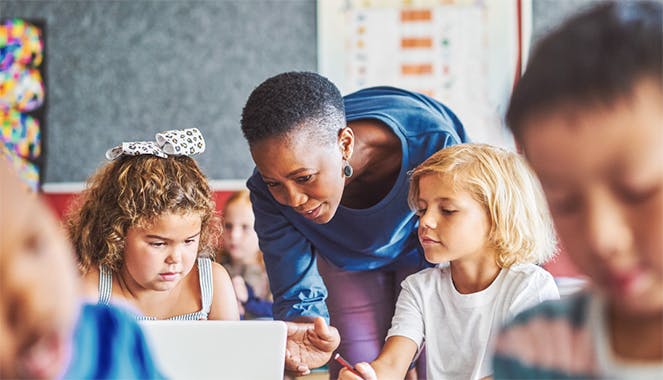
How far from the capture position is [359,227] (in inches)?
69.4

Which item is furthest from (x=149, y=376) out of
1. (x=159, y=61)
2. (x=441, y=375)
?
(x=159, y=61)

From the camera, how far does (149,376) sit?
664mm

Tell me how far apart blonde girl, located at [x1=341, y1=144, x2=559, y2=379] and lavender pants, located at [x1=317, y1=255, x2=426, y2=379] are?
0.29 meters

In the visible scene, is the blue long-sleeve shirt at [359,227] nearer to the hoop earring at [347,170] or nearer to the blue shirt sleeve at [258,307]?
the hoop earring at [347,170]

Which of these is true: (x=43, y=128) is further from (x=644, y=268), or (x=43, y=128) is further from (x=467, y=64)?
(x=644, y=268)

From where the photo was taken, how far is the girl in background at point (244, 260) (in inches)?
116

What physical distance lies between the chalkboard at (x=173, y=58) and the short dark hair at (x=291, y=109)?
2.39 m

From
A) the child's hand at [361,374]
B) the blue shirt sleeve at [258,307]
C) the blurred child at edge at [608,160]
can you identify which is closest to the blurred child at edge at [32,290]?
the blurred child at edge at [608,160]

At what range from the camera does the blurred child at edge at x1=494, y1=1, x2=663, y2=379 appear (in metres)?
0.49

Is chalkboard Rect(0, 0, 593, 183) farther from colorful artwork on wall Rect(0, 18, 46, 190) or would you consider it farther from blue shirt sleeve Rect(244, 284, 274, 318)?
blue shirt sleeve Rect(244, 284, 274, 318)

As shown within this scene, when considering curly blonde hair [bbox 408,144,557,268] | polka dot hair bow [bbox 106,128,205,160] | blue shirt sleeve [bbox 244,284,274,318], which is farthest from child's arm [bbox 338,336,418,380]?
blue shirt sleeve [bbox 244,284,274,318]

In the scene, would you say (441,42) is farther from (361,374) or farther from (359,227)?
(361,374)

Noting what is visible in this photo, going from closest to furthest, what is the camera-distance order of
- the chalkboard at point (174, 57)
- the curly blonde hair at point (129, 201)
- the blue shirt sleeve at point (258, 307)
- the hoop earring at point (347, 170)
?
1. the hoop earring at point (347, 170)
2. the curly blonde hair at point (129, 201)
3. the blue shirt sleeve at point (258, 307)
4. the chalkboard at point (174, 57)

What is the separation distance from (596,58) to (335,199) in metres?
1.10
